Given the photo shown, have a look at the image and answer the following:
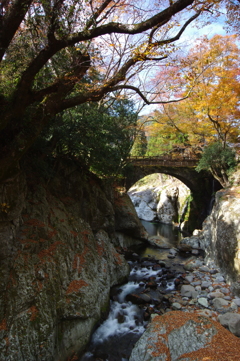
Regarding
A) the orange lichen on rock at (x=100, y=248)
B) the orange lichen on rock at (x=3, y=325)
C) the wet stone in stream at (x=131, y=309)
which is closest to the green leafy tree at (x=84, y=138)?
the orange lichen on rock at (x=100, y=248)

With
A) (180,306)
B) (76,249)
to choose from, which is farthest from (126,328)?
(76,249)

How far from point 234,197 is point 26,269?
36.4ft

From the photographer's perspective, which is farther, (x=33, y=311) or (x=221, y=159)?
(x=221, y=159)

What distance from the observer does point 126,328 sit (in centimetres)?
697

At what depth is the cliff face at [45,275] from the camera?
479cm

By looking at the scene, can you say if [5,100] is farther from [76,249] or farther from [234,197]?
[234,197]

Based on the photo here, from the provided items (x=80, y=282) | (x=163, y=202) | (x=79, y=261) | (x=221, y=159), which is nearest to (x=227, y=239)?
(x=79, y=261)

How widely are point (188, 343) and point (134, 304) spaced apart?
3586 millimetres

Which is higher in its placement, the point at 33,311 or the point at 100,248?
the point at 100,248

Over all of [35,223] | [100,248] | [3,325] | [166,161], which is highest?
[166,161]

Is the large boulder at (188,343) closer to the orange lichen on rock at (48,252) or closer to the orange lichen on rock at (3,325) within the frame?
the orange lichen on rock at (3,325)

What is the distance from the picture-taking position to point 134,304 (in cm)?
822

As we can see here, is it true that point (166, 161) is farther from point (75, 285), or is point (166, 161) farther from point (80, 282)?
point (75, 285)

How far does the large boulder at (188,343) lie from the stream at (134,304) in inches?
43.7
